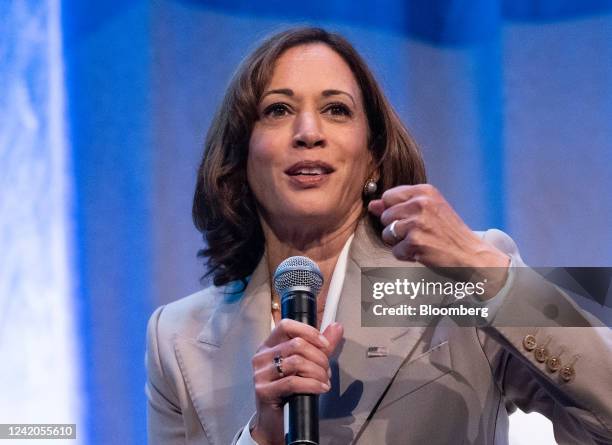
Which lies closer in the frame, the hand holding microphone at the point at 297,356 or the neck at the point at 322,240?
the hand holding microphone at the point at 297,356

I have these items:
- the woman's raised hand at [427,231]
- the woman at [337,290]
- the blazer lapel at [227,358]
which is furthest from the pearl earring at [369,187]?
the woman's raised hand at [427,231]

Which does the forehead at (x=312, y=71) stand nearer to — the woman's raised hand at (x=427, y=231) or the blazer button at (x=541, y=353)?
the woman's raised hand at (x=427, y=231)

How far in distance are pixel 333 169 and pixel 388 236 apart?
357 mm

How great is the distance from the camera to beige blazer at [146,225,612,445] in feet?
4.73

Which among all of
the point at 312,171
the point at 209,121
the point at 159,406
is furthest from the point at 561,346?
the point at 209,121

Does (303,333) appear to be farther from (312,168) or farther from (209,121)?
(209,121)

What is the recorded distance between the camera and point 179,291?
7.20 ft

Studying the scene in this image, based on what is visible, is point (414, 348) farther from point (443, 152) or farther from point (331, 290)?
point (443, 152)

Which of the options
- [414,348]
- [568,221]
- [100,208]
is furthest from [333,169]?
[100,208]

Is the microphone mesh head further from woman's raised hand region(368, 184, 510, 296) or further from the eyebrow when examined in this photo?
the eyebrow

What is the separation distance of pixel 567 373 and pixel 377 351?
0.36 metres

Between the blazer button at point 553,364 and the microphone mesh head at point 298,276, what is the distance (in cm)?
35

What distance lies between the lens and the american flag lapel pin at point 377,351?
1.68 m

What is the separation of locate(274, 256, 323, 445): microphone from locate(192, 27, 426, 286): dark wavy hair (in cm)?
54
